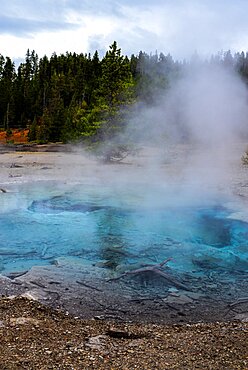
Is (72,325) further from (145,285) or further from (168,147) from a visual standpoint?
(168,147)

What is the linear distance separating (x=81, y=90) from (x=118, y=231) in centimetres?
3647

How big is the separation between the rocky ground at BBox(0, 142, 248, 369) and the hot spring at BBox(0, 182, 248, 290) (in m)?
0.48

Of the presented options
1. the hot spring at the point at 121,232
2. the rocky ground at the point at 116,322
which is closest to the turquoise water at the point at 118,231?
the hot spring at the point at 121,232

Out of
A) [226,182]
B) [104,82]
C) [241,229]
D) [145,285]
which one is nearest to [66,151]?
[104,82]

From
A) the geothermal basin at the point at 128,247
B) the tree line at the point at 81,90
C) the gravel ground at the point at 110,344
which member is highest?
the tree line at the point at 81,90

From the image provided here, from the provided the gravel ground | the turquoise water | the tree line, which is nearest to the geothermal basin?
the turquoise water

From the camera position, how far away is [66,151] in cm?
2514

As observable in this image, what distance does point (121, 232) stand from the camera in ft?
26.6

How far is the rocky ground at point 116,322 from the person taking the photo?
10.9 ft

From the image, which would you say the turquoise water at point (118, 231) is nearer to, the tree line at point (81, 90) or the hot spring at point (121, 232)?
the hot spring at point (121, 232)

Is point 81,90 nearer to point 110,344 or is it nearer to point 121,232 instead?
point 121,232

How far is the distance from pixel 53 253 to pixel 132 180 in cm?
788

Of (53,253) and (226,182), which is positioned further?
(226,182)

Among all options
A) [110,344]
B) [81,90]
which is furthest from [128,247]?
[81,90]
